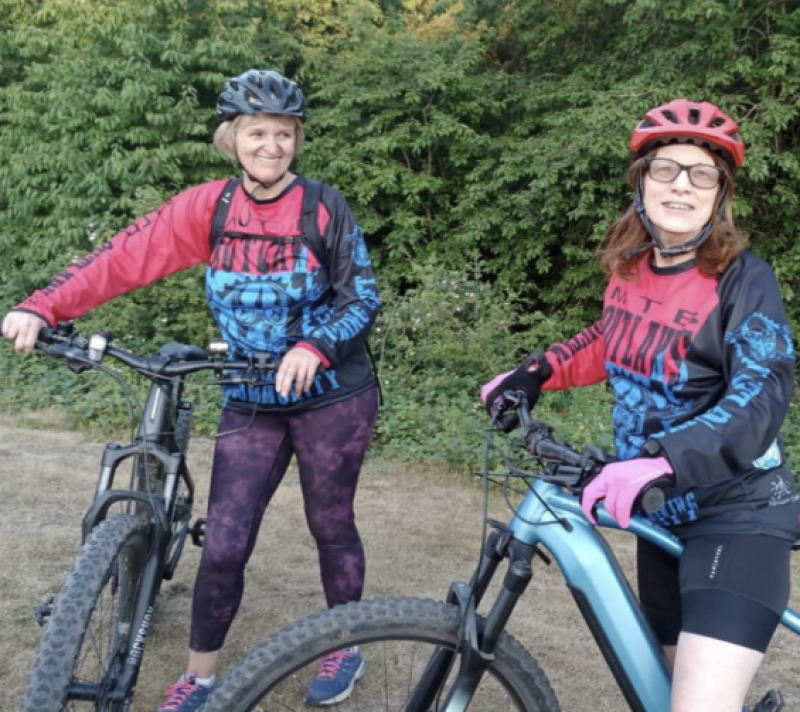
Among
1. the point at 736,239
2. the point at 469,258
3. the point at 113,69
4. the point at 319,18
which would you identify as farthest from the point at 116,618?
the point at 319,18

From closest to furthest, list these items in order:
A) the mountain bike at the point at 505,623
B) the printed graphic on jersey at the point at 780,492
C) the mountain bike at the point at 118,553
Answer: the mountain bike at the point at 505,623 → the printed graphic on jersey at the point at 780,492 → the mountain bike at the point at 118,553

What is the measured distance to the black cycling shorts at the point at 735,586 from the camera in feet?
5.85

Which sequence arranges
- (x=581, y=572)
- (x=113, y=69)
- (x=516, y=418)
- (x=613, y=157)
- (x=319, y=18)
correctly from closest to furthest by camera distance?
(x=581, y=572) < (x=516, y=418) < (x=613, y=157) < (x=113, y=69) < (x=319, y=18)

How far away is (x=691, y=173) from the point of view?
2051 mm

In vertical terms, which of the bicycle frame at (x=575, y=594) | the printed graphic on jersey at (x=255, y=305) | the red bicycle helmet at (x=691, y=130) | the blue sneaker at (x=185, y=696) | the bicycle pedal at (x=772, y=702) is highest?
the red bicycle helmet at (x=691, y=130)

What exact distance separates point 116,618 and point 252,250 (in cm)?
124

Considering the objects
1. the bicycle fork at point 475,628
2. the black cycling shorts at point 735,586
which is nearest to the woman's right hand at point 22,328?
the bicycle fork at point 475,628

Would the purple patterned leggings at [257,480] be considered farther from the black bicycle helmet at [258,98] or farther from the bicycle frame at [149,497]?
the black bicycle helmet at [258,98]

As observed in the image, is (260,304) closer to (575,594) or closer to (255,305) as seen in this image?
(255,305)

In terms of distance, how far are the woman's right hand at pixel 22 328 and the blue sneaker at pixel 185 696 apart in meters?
1.27

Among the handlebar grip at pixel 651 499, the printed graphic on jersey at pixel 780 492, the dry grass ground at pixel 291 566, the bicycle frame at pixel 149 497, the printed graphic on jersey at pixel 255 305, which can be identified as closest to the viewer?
the handlebar grip at pixel 651 499

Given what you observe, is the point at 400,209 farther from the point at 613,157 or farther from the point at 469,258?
the point at 613,157

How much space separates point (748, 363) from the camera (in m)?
1.80

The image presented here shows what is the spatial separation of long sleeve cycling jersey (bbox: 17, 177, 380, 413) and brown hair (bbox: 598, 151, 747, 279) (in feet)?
2.62
